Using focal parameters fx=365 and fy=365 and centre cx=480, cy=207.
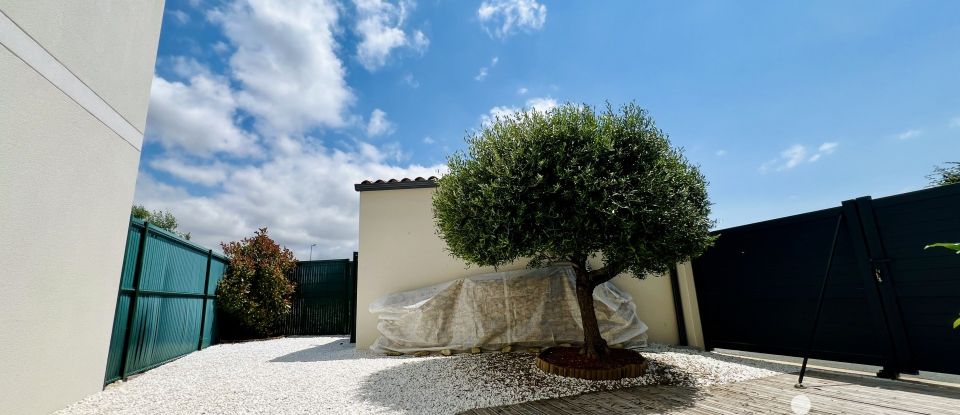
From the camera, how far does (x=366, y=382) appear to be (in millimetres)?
5141

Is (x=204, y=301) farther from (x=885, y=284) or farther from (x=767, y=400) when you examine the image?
(x=885, y=284)

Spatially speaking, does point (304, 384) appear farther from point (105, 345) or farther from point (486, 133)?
point (486, 133)

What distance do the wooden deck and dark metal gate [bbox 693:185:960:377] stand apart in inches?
23.5

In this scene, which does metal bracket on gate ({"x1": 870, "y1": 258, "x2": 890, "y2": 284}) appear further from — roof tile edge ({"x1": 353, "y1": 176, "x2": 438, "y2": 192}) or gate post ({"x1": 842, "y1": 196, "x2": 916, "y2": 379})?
roof tile edge ({"x1": 353, "y1": 176, "x2": 438, "y2": 192})

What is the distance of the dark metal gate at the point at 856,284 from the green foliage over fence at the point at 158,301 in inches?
383

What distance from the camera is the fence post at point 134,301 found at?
5251 mm

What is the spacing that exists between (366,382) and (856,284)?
22.9 feet

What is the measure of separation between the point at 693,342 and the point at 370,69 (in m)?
8.47

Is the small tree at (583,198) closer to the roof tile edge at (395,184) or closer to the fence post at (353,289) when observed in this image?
the roof tile edge at (395,184)

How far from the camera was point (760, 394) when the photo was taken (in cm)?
423

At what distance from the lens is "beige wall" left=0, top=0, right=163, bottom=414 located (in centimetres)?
338

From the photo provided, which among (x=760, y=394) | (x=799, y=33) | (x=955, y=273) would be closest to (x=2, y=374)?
(x=760, y=394)

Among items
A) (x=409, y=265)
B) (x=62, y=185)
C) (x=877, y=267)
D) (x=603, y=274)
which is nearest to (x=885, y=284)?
(x=877, y=267)

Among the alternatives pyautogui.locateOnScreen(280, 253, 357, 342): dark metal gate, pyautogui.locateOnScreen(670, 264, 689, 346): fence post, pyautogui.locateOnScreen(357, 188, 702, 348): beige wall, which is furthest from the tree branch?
pyautogui.locateOnScreen(280, 253, 357, 342): dark metal gate
